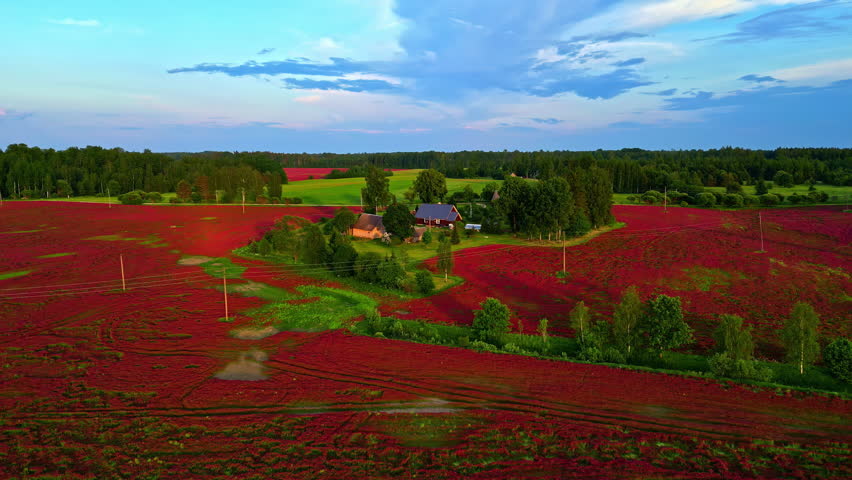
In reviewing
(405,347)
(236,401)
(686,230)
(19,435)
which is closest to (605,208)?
(686,230)

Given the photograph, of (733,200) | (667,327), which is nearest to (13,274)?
(667,327)

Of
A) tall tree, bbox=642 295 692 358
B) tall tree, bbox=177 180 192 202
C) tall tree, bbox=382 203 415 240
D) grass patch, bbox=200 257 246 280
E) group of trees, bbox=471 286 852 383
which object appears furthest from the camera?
tall tree, bbox=177 180 192 202

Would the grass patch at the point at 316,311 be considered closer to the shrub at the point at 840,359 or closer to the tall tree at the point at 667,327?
the tall tree at the point at 667,327

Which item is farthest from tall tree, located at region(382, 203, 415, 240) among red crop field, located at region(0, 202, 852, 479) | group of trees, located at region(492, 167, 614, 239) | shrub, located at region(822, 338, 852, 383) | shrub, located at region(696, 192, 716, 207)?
shrub, located at region(696, 192, 716, 207)

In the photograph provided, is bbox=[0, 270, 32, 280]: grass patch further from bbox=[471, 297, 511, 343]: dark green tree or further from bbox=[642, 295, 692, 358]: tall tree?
bbox=[642, 295, 692, 358]: tall tree

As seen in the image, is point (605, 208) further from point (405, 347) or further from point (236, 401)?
point (236, 401)

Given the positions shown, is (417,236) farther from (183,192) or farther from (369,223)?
(183,192)
